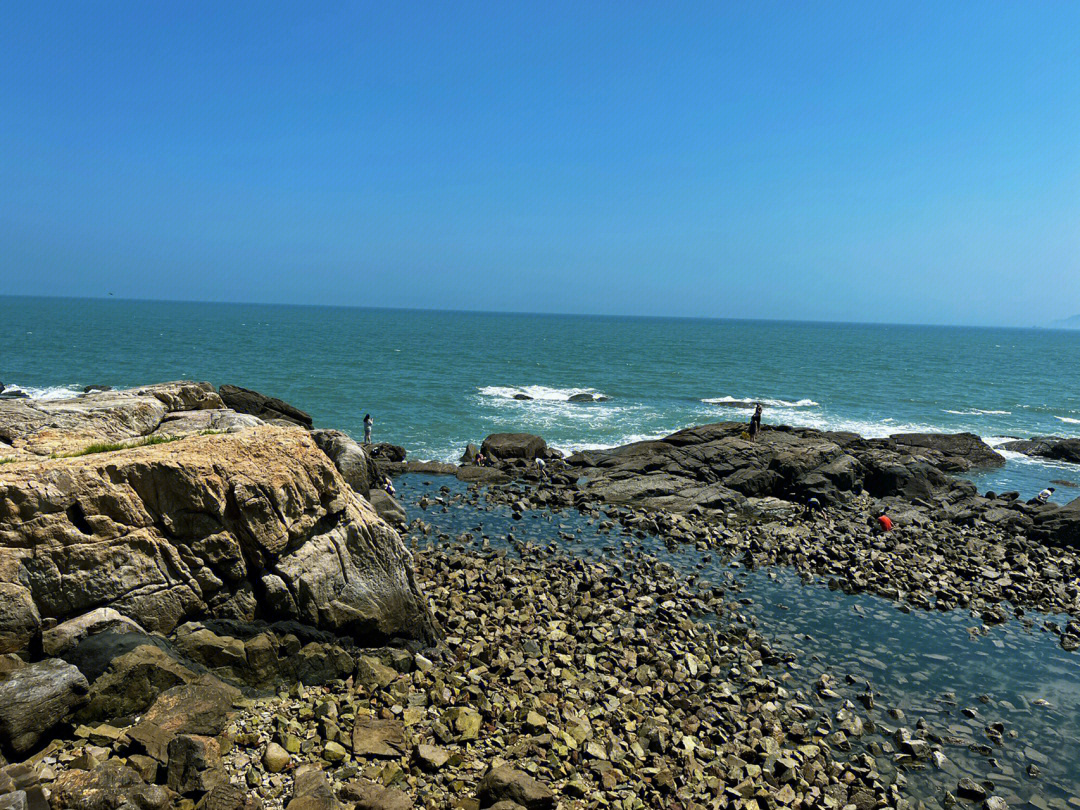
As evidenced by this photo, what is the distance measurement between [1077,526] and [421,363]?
8268 centimetres

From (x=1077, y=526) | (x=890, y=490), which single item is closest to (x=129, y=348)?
(x=890, y=490)

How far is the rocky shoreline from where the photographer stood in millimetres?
10297

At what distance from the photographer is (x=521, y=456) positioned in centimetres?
4009

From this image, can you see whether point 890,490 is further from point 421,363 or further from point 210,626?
point 421,363

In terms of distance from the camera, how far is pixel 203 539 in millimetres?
13016

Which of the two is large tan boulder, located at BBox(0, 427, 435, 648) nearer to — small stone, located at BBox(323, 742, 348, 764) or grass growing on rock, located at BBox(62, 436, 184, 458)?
grass growing on rock, located at BBox(62, 436, 184, 458)

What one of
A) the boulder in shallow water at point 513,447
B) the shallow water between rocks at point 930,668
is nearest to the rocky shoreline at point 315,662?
the shallow water between rocks at point 930,668

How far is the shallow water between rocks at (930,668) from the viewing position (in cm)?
1320

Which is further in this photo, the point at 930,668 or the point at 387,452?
the point at 387,452

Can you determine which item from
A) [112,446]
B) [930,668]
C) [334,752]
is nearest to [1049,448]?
[930,668]

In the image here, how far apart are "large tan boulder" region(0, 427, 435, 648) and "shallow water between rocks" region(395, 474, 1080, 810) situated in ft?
32.3

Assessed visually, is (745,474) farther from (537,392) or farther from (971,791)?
(537,392)

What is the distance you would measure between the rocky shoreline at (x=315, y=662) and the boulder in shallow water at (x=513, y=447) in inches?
732

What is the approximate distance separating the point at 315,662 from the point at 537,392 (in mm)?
61397
